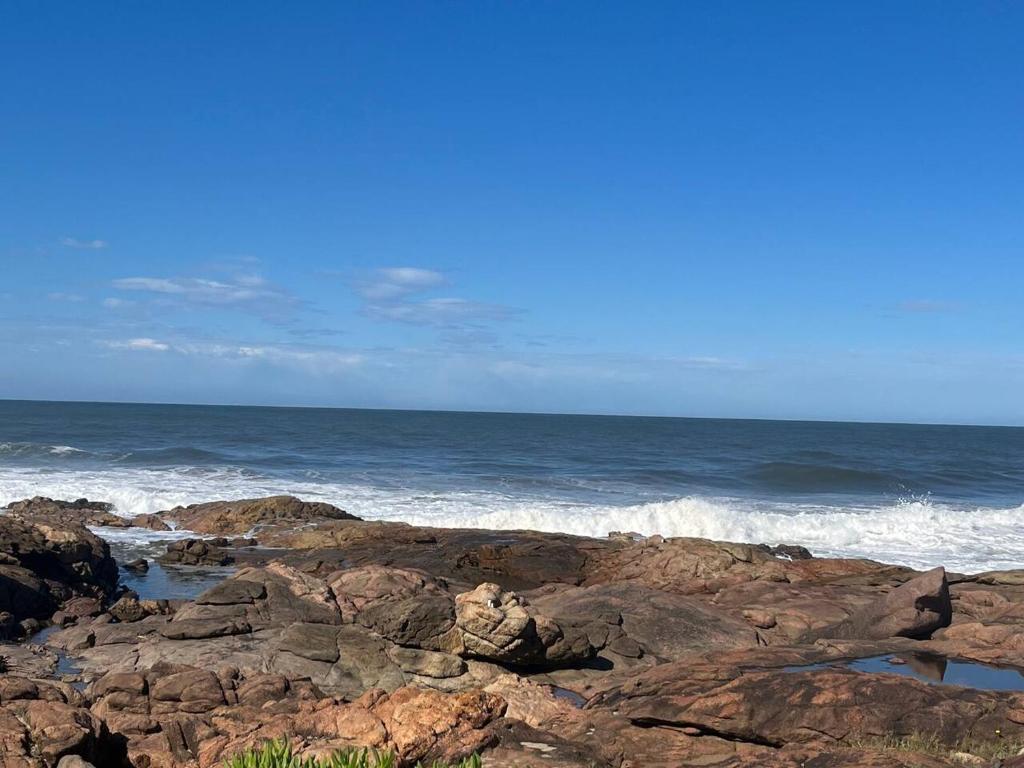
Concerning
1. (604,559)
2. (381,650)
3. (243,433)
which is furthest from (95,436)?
(381,650)

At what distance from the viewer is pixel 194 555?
2411cm

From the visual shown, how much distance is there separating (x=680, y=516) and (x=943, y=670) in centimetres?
2238

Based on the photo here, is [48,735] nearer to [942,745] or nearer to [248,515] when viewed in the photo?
[942,745]

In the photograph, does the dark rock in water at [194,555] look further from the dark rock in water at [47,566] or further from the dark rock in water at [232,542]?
the dark rock in water at [47,566]

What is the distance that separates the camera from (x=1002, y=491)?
53.4 m

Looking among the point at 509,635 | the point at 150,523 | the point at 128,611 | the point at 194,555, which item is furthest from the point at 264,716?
the point at 150,523

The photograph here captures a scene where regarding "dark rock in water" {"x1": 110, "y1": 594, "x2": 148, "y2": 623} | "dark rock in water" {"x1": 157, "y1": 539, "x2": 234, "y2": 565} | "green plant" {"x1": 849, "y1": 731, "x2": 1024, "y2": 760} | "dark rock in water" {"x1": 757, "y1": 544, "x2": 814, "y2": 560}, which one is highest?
"green plant" {"x1": 849, "y1": 731, "x2": 1024, "y2": 760}

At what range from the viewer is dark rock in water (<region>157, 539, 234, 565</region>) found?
23.9m

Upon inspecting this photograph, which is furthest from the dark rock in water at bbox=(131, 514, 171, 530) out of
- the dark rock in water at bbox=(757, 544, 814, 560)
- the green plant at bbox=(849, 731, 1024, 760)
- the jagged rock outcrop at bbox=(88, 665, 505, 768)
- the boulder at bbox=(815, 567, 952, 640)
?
the green plant at bbox=(849, 731, 1024, 760)

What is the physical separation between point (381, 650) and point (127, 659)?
13.0 ft

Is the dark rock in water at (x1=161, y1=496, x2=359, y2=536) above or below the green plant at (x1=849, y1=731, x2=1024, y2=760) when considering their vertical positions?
below

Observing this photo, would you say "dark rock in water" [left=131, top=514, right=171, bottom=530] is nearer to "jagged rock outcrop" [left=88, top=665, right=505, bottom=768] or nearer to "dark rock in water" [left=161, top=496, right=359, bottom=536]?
→ "dark rock in water" [left=161, top=496, right=359, bottom=536]

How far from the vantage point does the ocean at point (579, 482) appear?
33.5m

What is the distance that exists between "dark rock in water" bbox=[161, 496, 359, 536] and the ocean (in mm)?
2267
